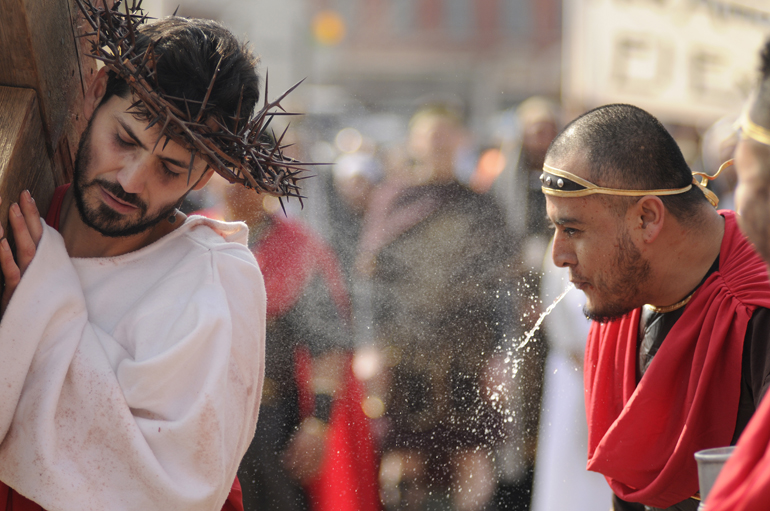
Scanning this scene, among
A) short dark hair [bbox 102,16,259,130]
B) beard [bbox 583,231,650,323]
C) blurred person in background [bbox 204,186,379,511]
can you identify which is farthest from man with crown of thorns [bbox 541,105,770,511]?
blurred person in background [bbox 204,186,379,511]

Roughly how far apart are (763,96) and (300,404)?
282 cm

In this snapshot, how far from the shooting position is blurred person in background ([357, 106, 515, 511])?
3.83 m

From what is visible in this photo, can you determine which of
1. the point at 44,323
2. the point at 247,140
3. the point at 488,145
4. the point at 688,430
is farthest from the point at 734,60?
the point at 44,323

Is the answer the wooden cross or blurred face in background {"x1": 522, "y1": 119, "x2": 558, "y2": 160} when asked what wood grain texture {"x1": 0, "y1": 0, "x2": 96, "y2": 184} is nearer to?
the wooden cross

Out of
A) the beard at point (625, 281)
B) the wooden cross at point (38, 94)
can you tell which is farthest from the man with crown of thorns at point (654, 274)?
the wooden cross at point (38, 94)

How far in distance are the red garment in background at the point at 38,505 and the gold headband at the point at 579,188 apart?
1.46m

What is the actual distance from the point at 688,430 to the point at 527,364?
164 centimetres

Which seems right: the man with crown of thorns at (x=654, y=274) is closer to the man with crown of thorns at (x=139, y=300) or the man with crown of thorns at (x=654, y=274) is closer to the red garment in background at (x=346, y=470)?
the man with crown of thorns at (x=139, y=300)

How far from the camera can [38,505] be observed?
1799mm

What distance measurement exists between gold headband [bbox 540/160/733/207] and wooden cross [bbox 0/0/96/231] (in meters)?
1.57

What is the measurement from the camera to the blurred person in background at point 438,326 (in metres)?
3.83

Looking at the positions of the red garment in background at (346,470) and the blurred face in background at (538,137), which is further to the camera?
the blurred face in background at (538,137)

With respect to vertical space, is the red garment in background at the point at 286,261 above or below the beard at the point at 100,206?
below

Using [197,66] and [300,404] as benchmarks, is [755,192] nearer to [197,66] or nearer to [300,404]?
[197,66]
